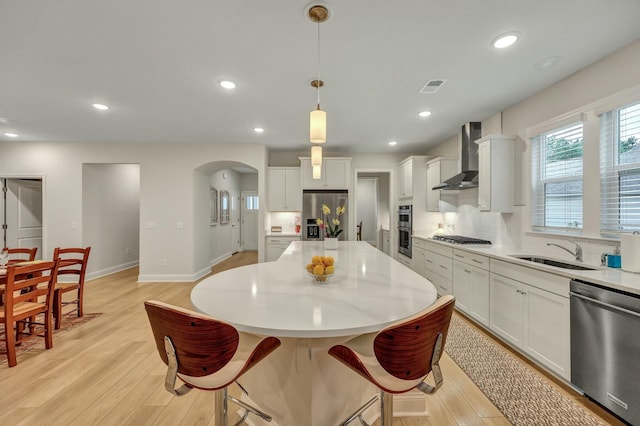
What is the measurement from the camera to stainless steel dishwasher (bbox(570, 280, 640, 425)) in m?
1.68

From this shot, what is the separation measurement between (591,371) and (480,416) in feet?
2.67

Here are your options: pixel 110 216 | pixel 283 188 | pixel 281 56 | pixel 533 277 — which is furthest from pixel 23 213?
pixel 533 277

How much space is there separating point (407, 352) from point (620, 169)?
2610 mm

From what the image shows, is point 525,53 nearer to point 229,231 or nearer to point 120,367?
point 120,367

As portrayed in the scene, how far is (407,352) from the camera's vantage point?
3.41 feet

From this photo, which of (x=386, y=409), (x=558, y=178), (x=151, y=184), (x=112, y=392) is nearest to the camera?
(x=386, y=409)

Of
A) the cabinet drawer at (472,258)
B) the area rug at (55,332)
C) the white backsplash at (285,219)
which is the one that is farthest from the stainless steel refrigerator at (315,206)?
the area rug at (55,332)

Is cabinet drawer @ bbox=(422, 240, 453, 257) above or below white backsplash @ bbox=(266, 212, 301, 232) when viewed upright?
below

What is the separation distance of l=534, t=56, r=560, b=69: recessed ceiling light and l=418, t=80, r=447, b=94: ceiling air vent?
2.54ft

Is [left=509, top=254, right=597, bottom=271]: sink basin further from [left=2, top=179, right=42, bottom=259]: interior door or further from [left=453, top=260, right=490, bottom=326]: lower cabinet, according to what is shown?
[left=2, top=179, right=42, bottom=259]: interior door

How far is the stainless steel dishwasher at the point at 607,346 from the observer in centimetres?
168

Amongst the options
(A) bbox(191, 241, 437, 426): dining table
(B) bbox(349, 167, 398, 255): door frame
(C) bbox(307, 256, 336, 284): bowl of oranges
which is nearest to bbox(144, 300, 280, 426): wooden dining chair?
(A) bbox(191, 241, 437, 426): dining table

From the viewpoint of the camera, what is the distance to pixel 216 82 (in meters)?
2.96

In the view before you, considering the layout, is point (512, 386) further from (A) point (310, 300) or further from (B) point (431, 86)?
(B) point (431, 86)
